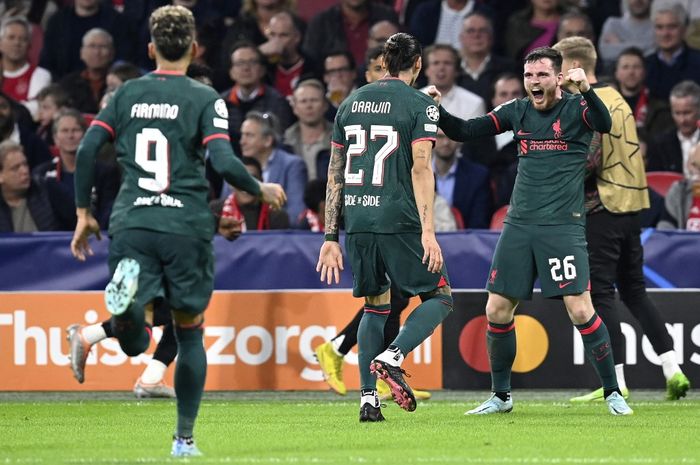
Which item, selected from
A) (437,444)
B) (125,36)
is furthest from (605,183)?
(125,36)

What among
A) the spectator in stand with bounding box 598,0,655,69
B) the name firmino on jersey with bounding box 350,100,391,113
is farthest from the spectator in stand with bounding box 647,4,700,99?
the name firmino on jersey with bounding box 350,100,391,113

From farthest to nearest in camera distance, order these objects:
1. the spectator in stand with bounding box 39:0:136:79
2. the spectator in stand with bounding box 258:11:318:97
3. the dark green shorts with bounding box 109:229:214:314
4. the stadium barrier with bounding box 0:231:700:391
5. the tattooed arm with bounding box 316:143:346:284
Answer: the spectator in stand with bounding box 39:0:136:79 → the spectator in stand with bounding box 258:11:318:97 → the stadium barrier with bounding box 0:231:700:391 → the tattooed arm with bounding box 316:143:346:284 → the dark green shorts with bounding box 109:229:214:314

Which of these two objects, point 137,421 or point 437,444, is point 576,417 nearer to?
point 437,444

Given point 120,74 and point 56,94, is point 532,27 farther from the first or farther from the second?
point 56,94

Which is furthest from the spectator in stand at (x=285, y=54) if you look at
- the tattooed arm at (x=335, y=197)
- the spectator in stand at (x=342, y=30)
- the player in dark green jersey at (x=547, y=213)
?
the tattooed arm at (x=335, y=197)

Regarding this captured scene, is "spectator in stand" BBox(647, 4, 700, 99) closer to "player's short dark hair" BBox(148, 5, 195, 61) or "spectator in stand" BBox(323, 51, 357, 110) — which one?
"spectator in stand" BBox(323, 51, 357, 110)

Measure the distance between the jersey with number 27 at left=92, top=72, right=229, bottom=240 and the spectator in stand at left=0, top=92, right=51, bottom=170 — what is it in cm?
756

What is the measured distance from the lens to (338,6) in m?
15.5

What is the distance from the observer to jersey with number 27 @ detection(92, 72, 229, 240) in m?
6.47

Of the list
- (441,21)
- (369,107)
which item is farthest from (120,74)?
(369,107)

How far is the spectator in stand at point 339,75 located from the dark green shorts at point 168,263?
25.6ft

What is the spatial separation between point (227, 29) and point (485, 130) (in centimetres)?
739

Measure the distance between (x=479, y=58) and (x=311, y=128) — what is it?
1974 mm

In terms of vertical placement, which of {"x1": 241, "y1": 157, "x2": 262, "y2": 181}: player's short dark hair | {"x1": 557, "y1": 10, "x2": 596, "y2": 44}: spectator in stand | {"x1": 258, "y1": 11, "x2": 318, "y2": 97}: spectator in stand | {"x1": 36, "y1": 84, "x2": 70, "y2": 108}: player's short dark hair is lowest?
{"x1": 241, "y1": 157, "x2": 262, "y2": 181}: player's short dark hair
